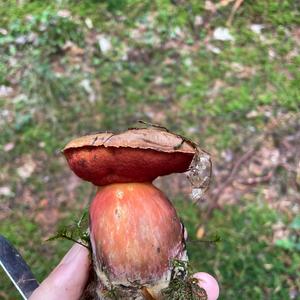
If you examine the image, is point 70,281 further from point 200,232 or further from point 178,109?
point 178,109

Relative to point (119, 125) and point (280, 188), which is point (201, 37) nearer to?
point (119, 125)

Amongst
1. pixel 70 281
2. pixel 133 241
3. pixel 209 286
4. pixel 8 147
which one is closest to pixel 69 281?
pixel 70 281

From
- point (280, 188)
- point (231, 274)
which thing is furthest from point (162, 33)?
point (231, 274)

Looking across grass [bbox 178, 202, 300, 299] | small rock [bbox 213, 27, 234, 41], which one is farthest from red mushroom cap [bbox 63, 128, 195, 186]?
small rock [bbox 213, 27, 234, 41]

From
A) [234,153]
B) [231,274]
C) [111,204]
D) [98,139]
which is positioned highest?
[98,139]

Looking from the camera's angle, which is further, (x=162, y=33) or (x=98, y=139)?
(x=162, y=33)

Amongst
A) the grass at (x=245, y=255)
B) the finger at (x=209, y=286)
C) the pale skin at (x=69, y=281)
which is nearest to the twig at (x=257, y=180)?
the grass at (x=245, y=255)

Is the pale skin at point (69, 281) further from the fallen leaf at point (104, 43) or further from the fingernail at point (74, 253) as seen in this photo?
the fallen leaf at point (104, 43)
